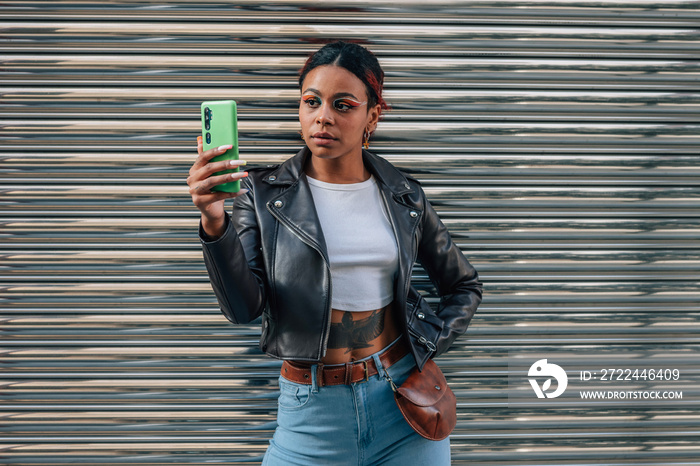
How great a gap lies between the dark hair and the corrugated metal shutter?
74 centimetres

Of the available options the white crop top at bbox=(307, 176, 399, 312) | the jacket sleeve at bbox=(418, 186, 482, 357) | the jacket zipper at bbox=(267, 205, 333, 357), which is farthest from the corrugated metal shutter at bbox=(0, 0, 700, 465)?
the jacket zipper at bbox=(267, 205, 333, 357)

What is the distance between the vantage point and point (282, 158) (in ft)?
9.28

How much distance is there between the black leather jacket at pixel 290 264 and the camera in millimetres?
1841

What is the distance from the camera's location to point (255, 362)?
290 centimetres

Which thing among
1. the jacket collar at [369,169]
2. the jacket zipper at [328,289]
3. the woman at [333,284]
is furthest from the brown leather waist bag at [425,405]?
the jacket collar at [369,169]

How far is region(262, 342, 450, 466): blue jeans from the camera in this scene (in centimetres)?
200

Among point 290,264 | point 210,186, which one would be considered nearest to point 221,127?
point 210,186

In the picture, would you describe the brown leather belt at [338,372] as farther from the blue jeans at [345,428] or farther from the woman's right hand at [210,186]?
the woman's right hand at [210,186]

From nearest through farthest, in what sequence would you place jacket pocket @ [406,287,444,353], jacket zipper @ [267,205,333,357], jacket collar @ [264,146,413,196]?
jacket zipper @ [267,205,333,357]
jacket collar @ [264,146,413,196]
jacket pocket @ [406,287,444,353]

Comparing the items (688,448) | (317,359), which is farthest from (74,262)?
(688,448)

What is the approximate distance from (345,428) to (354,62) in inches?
62.1

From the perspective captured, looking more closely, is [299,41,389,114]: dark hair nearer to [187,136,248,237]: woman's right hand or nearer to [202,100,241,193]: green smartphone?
[202,100,241,193]: green smartphone

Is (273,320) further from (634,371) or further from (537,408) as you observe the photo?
(634,371)

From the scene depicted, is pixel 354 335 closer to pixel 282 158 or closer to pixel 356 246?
pixel 356 246
